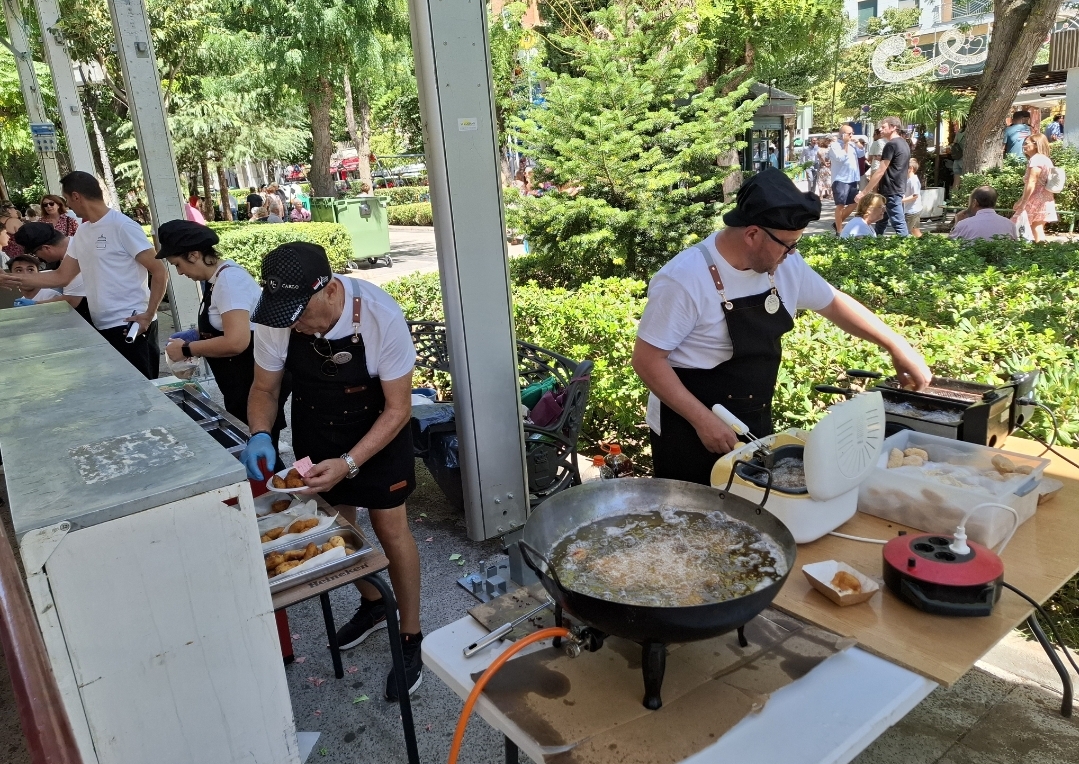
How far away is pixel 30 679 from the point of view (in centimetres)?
85

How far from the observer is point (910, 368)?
271 centimetres

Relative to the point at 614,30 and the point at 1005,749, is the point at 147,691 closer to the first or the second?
the point at 1005,749

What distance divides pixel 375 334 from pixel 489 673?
148 centimetres

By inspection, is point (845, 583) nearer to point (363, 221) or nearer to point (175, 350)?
point (175, 350)

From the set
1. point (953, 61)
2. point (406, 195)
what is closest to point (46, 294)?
point (953, 61)

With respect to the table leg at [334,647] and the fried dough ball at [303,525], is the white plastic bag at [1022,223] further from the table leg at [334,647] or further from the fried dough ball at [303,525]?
the fried dough ball at [303,525]

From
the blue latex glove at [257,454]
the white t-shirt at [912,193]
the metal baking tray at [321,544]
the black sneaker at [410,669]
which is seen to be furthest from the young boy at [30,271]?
the white t-shirt at [912,193]

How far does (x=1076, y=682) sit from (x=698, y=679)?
2098 mm

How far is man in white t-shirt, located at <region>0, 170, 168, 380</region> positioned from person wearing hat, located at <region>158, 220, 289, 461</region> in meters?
1.58

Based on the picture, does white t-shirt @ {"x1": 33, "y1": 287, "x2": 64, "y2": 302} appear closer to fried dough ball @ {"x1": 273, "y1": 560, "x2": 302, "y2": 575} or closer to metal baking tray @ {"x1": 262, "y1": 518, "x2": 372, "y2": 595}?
metal baking tray @ {"x1": 262, "y1": 518, "x2": 372, "y2": 595}

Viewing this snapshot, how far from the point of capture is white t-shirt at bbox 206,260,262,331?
3.55m

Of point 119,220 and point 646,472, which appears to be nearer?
point 646,472

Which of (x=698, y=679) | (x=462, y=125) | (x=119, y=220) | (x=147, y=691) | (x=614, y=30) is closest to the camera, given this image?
(x=698, y=679)

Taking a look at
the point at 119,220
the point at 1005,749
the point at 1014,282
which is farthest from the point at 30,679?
the point at 1014,282
